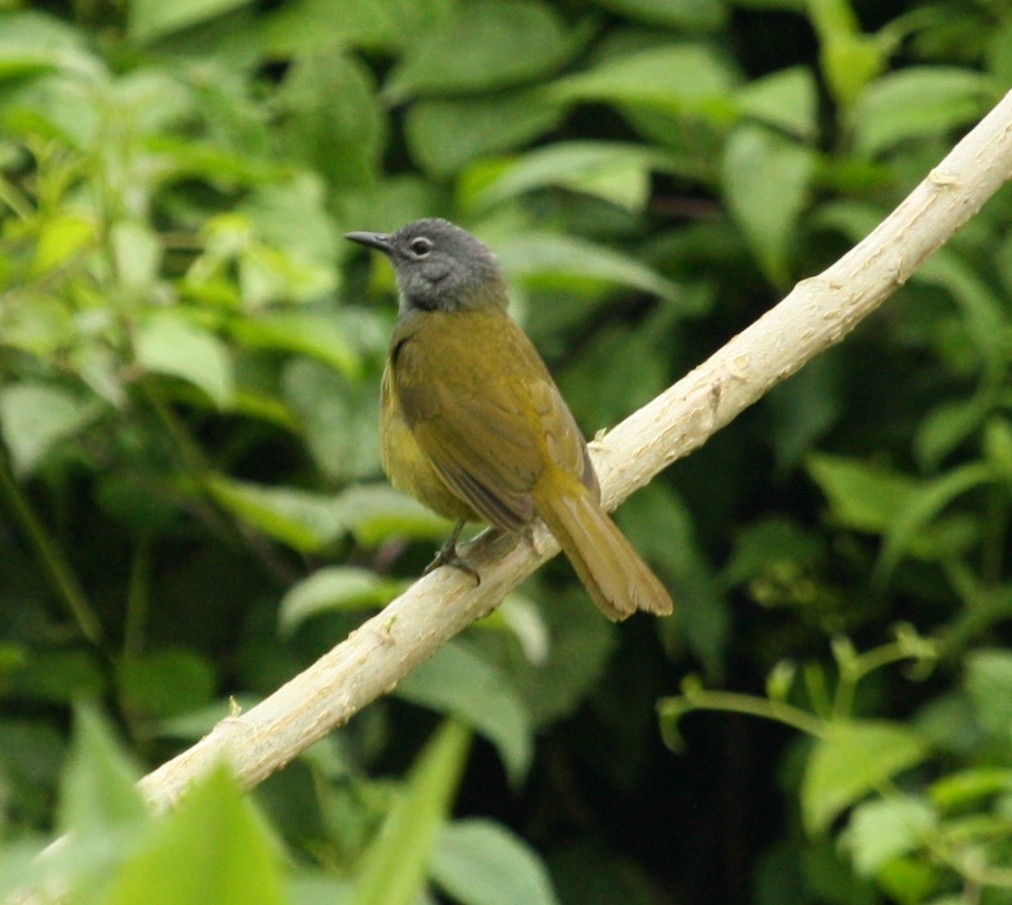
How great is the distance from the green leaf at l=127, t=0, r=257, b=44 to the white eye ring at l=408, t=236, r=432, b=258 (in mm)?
842

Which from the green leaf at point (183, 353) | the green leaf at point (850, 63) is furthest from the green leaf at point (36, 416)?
the green leaf at point (850, 63)

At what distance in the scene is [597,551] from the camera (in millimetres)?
2754

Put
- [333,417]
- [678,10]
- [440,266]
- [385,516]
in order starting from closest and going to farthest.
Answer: [385,516], [333,417], [440,266], [678,10]

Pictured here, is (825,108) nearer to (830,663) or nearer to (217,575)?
(830,663)

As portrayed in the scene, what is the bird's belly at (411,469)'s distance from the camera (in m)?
3.12

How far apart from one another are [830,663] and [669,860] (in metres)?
0.91

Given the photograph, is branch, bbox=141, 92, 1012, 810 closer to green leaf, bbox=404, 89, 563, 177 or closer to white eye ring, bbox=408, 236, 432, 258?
white eye ring, bbox=408, 236, 432, 258

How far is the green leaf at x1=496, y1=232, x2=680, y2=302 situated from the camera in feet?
11.5

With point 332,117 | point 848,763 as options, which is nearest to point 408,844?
point 848,763

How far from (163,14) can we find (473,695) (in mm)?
1966

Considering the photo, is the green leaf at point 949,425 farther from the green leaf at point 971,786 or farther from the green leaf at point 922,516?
the green leaf at point 971,786

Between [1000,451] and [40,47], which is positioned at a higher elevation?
[40,47]

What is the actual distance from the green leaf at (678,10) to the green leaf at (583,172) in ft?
2.13

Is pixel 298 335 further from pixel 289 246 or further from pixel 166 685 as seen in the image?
pixel 166 685
